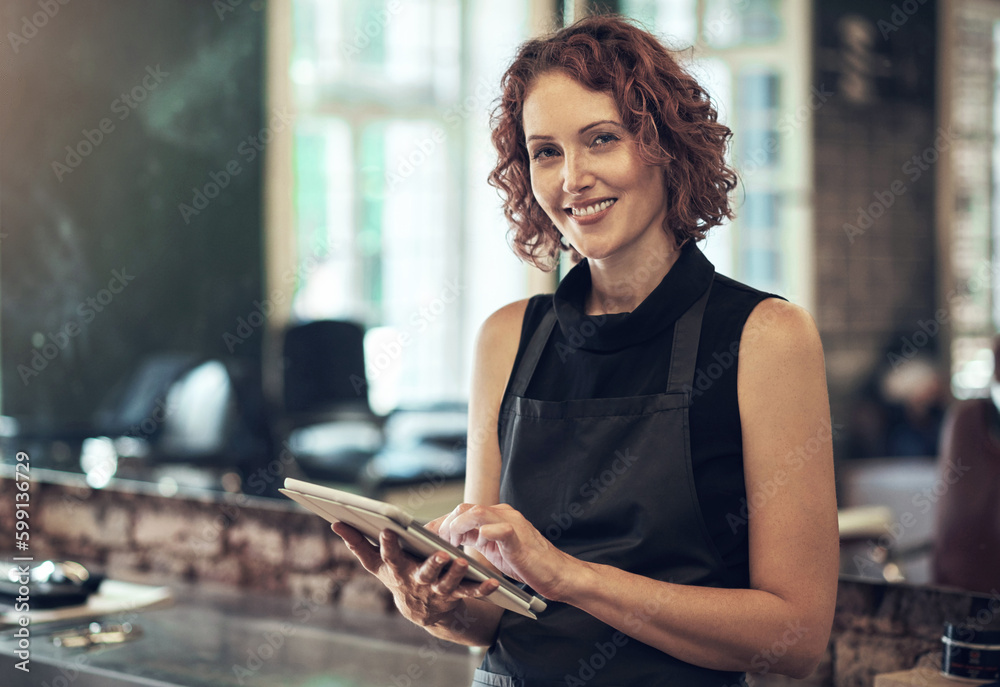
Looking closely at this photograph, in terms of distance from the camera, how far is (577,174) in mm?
1334

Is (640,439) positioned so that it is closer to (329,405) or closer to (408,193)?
(329,405)

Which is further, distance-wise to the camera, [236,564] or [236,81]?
[236,81]

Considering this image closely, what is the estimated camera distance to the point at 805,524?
1.22 meters

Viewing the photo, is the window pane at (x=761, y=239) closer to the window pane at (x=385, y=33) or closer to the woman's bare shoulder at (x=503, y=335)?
the woman's bare shoulder at (x=503, y=335)

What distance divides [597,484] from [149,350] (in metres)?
1.86

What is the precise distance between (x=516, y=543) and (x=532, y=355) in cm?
38

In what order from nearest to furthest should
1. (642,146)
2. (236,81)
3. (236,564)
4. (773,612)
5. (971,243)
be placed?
(773,612) → (642,146) → (971,243) → (236,564) → (236,81)

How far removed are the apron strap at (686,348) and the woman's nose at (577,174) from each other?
217mm

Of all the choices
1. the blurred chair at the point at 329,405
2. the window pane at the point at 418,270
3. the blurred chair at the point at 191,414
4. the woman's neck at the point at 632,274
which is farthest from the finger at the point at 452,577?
the blurred chair at the point at 191,414

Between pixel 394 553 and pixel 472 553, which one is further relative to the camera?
pixel 472 553

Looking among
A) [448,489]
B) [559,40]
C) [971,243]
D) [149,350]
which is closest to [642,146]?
[559,40]

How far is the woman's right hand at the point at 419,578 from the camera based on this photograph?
1.19 metres

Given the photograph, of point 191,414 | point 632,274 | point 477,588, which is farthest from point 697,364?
point 191,414

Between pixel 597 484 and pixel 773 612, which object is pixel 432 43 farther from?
pixel 773 612
